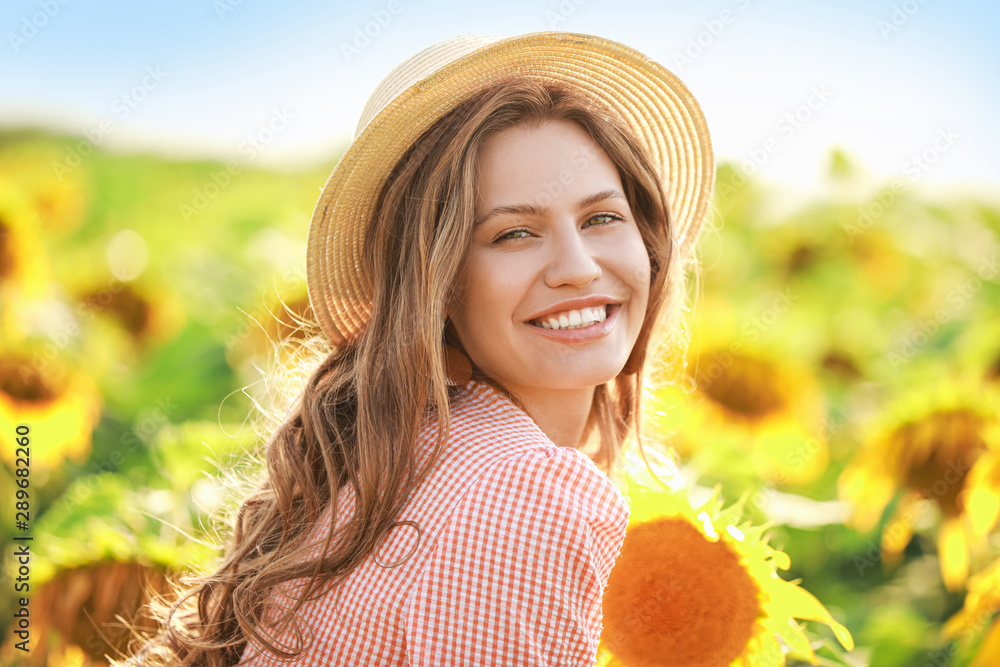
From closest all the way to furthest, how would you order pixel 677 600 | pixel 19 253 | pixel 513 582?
1. pixel 513 582
2. pixel 677 600
3. pixel 19 253

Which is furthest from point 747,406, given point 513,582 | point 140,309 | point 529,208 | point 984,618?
point 140,309

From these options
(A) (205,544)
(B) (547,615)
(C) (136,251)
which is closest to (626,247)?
(B) (547,615)

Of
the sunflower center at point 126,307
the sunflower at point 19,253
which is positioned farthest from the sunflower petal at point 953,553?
the sunflower at point 19,253

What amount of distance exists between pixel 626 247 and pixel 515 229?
232mm

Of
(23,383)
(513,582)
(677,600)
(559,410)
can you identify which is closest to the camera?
(513,582)

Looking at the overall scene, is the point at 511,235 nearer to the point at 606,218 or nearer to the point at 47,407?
the point at 606,218

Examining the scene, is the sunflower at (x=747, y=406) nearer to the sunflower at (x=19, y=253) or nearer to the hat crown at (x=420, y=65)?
the hat crown at (x=420, y=65)

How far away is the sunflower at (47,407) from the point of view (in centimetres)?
289

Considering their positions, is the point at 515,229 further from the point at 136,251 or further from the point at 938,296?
the point at 136,251

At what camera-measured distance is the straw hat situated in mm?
1648

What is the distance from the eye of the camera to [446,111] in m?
1.71

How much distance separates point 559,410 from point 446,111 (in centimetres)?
65

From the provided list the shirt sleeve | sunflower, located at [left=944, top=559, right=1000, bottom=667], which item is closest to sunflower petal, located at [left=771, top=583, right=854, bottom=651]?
sunflower, located at [left=944, top=559, right=1000, bottom=667]

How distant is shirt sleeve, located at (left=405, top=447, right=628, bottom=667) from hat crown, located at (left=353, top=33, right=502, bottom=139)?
788 mm
